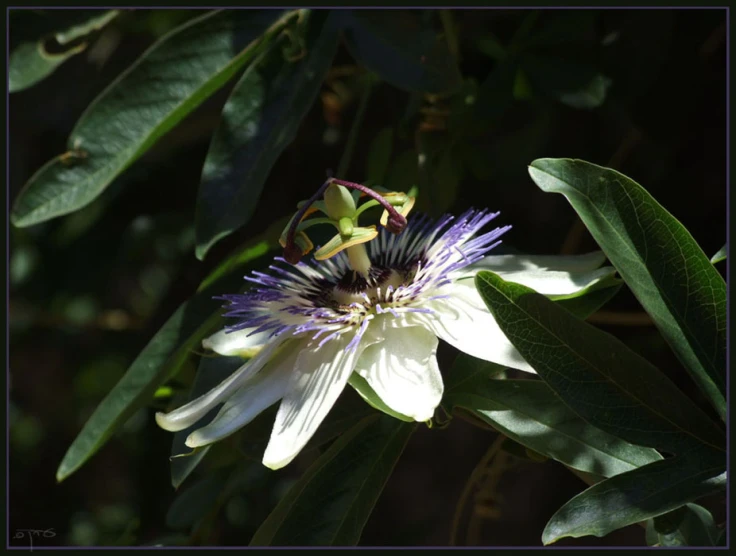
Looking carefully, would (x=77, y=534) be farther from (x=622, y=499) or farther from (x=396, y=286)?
(x=622, y=499)

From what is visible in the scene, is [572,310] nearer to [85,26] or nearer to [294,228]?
[294,228]

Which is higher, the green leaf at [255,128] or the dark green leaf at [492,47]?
the dark green leaf at [492,47]

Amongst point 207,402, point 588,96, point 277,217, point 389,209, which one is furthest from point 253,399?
point 277,217

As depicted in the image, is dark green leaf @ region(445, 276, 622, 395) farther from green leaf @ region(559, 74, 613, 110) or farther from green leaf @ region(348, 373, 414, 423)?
green leaf @ region(559, 74, 613, 110)

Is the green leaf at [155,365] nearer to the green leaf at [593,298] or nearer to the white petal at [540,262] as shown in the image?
the white petal at [540,262]

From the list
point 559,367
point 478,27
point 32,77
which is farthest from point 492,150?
point 559,367

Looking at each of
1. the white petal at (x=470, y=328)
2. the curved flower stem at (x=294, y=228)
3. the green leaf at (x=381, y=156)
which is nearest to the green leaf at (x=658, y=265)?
the white petal at (x=470, y=328)

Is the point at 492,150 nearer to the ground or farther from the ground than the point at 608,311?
farther from the ground

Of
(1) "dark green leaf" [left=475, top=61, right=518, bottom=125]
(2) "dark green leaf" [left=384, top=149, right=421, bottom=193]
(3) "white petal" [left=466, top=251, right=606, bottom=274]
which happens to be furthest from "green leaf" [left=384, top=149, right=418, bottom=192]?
(3) "white petal" [left=466, top=251, right=606, bottom=274]
